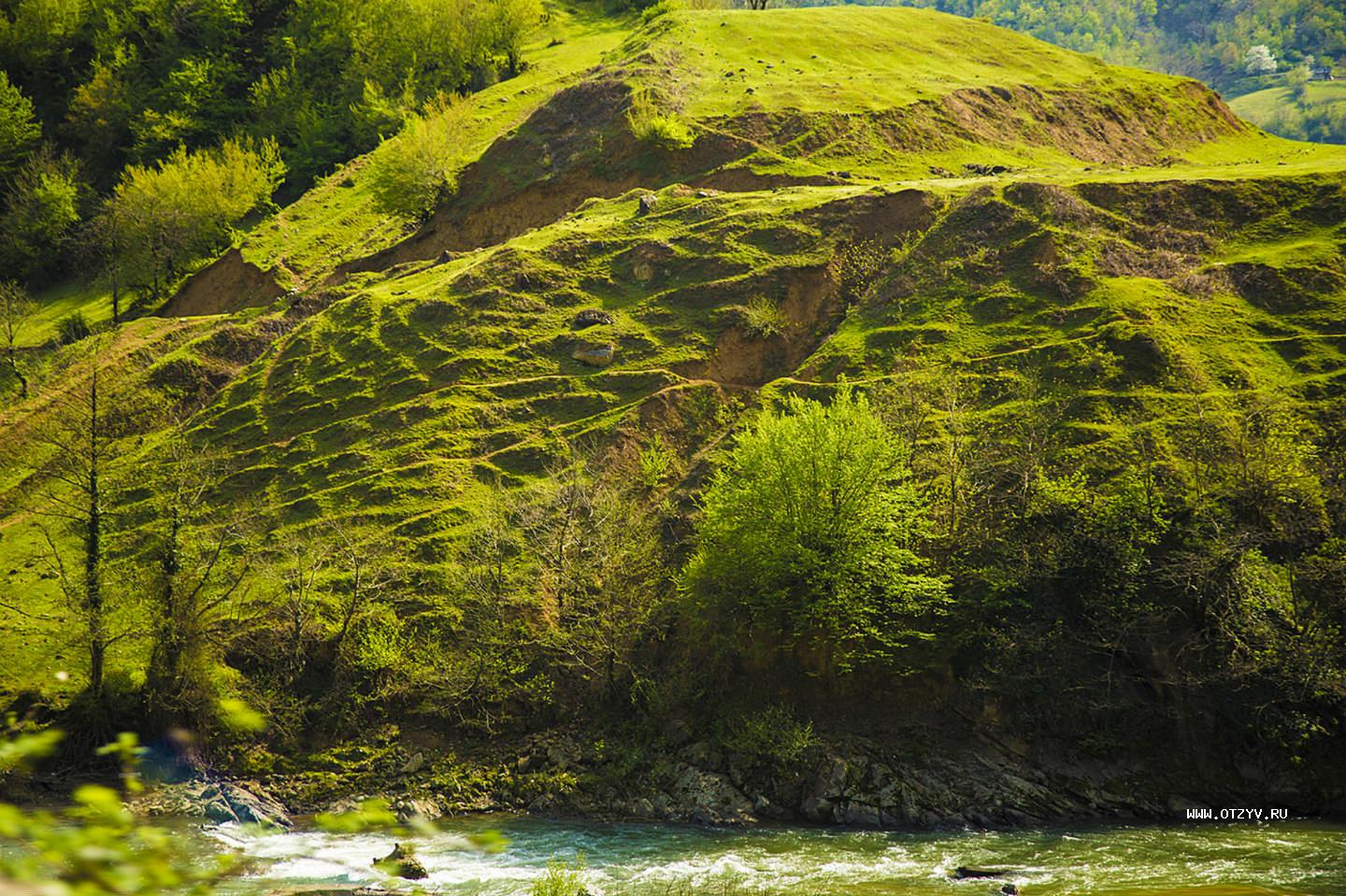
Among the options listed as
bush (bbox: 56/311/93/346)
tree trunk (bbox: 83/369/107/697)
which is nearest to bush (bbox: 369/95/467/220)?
bush (bbox: 56/311/93/346)

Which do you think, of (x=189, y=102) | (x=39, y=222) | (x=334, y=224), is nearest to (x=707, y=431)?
(x=334, y=224)

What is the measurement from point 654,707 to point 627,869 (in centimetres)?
1103

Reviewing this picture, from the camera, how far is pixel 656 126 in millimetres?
77125

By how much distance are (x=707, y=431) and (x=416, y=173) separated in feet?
118

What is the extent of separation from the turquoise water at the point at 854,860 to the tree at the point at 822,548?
871cm

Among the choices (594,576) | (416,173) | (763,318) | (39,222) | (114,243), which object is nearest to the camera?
(594,576)

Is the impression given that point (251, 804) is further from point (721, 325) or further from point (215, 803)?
point (721, 325)

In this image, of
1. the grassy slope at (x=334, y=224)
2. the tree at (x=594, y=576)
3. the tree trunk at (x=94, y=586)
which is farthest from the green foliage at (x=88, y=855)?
the grassy slope at (x=334, y=224)

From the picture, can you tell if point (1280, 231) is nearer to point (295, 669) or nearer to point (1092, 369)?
point (1092, 369)

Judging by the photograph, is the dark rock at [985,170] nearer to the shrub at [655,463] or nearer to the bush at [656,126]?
the bush at [656,126]

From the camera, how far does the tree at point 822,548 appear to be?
42.7m

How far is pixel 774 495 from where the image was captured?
44344 mm

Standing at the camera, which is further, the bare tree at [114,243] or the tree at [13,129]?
the tree at [13,129]

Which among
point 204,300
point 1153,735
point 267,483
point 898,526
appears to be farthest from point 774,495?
point 204,300
